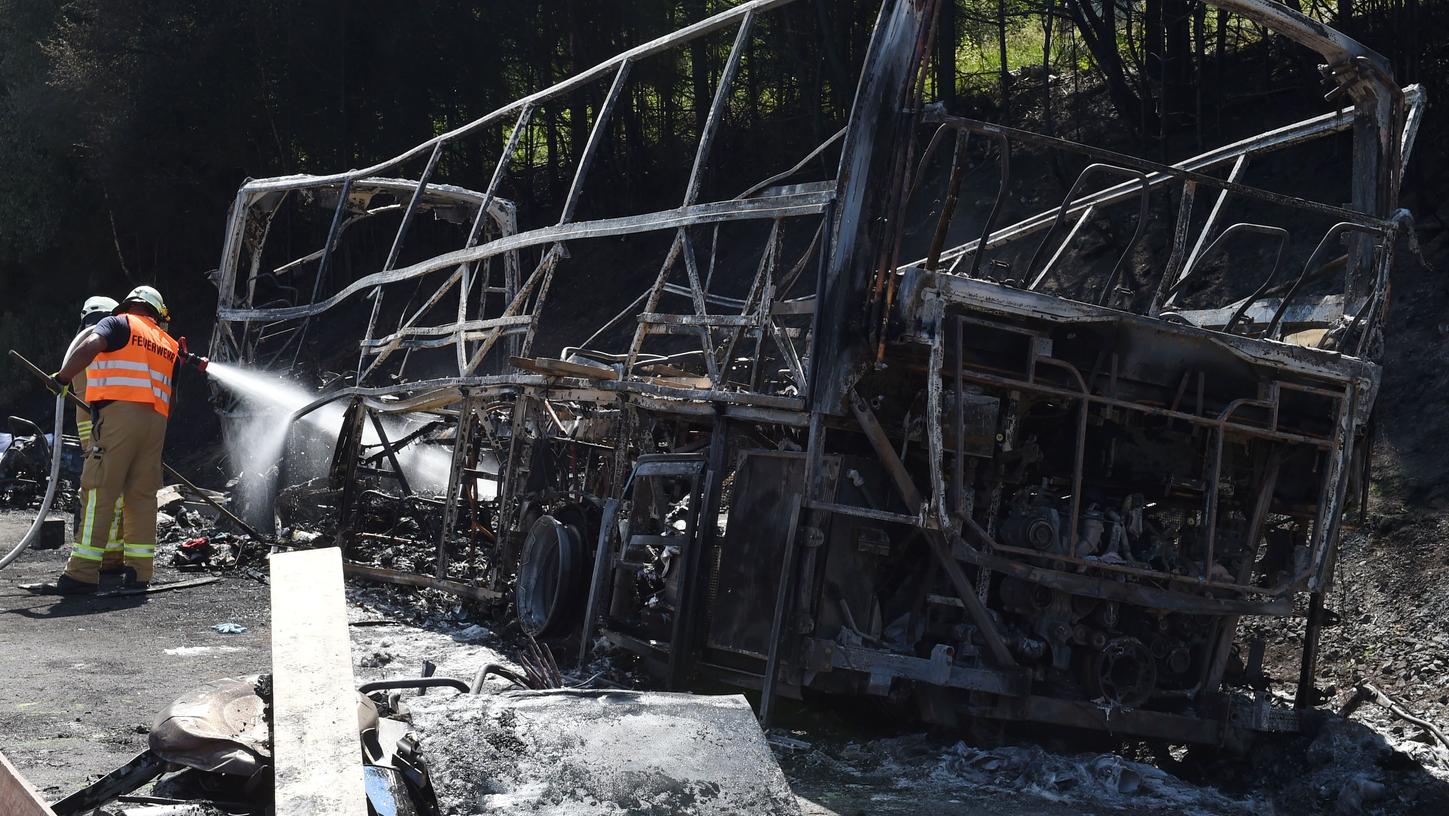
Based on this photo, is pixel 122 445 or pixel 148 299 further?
pixel 148 299

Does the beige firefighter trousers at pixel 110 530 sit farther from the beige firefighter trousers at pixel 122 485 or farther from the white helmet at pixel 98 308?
the white helmet at pixel 98 308

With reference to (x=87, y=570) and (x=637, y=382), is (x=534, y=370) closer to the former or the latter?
(x=637, y=382)

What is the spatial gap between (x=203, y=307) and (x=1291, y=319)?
2802 cm

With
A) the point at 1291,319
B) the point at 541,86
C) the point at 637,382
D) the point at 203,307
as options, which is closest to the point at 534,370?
the point at 637,382

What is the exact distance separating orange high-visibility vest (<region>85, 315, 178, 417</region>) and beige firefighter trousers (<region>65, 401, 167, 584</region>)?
0.27ft

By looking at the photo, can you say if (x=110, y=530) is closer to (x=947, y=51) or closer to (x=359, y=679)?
(x=359, y=679)

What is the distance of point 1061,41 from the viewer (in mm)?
19047

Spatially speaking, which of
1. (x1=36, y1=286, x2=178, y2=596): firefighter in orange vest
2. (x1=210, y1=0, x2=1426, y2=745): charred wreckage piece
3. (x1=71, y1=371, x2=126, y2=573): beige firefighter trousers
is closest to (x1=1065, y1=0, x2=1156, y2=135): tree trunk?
(x1=210, y1=0, x2=1426, y2=745): charred wreckage piece

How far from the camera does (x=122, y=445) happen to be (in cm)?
991

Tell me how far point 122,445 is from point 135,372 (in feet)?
1.86

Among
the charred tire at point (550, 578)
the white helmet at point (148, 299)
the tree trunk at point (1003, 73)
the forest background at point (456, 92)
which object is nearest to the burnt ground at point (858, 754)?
the charred tire at point (550, 578)

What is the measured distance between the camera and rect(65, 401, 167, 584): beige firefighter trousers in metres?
9.82

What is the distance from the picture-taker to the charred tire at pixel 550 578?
9.05 m

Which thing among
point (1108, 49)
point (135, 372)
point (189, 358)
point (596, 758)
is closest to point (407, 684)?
point (596, 758)
